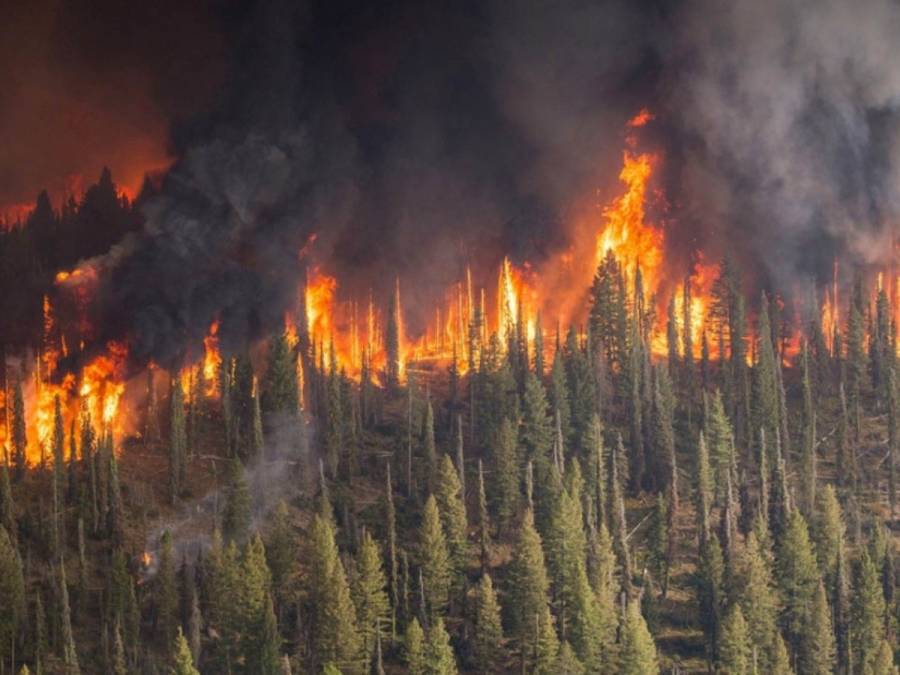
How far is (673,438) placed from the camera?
190 meters

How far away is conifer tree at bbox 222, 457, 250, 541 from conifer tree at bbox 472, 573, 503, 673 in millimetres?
25580

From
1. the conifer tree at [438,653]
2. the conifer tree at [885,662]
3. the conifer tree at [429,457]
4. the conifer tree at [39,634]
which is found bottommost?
the conifer tree at [885,662]

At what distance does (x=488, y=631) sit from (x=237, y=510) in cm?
2877

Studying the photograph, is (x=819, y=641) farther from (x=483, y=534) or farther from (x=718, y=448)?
(x=483, y=534)

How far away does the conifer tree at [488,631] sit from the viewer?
156m

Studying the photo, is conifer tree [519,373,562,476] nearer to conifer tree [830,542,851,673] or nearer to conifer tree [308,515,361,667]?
conifer tree [830,542,851,673]

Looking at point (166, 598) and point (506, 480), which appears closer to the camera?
point (166, 598)

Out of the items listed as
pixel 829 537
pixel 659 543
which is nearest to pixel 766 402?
pixel 829 537

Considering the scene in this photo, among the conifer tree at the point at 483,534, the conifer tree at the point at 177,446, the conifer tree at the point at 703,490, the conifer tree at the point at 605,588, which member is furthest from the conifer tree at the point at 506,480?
the conifer tree at the point at 177,446

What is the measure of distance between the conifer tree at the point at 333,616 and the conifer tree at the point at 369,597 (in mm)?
1387

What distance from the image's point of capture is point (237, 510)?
559 ft

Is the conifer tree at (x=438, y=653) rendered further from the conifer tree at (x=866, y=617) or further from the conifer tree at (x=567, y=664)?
the conifer tree at (x=866, y=617)

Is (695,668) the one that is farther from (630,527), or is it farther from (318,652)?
(318,652)

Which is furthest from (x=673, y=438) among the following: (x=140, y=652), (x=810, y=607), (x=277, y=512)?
(x=140, y=652)
